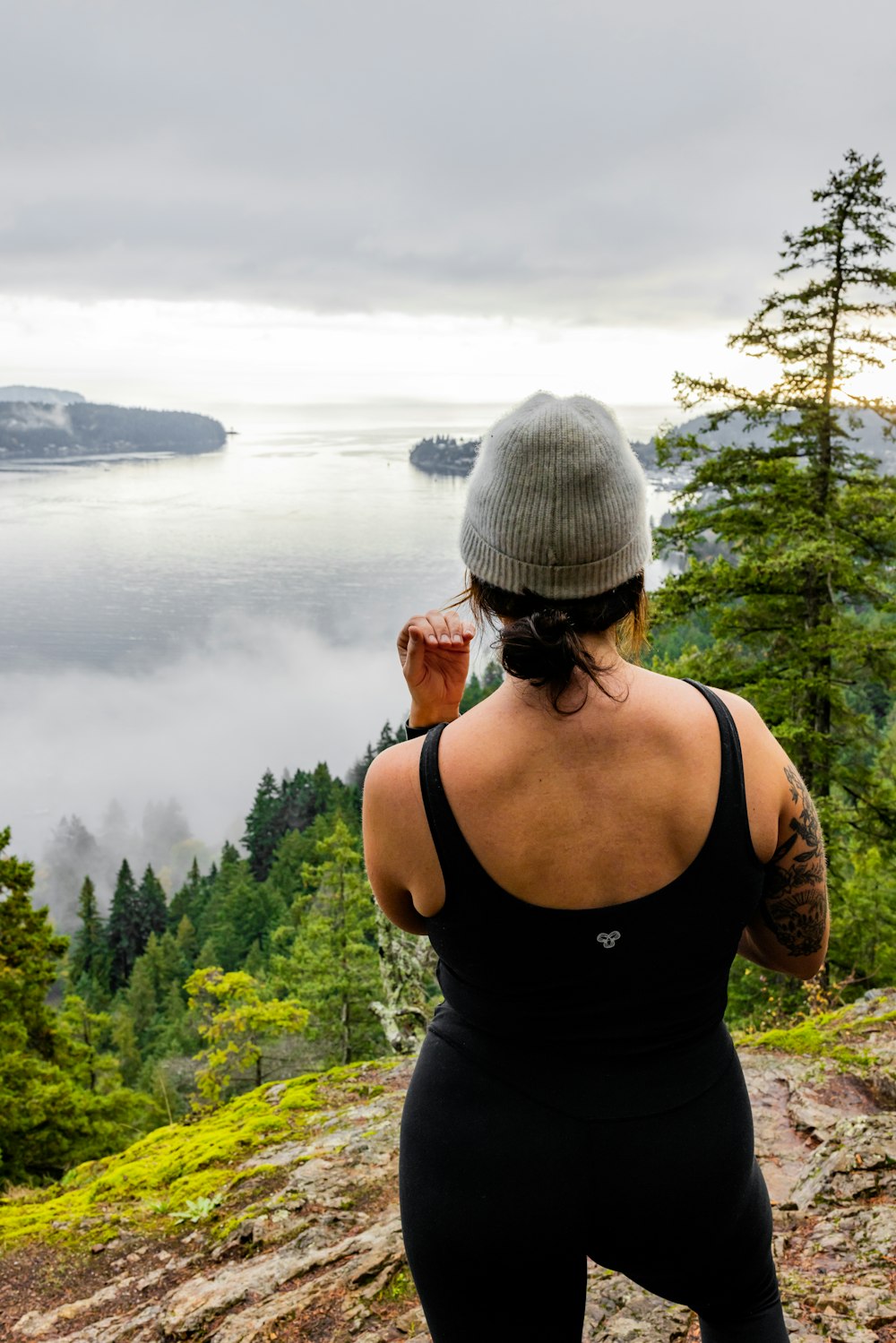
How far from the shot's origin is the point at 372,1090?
6.84 metres

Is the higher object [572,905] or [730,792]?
[730,792]

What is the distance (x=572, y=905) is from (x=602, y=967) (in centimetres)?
13

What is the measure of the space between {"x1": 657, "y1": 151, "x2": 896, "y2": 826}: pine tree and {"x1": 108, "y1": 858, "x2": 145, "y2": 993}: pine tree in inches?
2761

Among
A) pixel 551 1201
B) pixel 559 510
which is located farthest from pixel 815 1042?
pixel 559 510

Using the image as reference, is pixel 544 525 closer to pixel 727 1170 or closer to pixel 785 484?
pixel 727 1170

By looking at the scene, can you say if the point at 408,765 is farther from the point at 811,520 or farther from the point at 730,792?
the point at 811,520

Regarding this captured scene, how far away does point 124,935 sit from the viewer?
71.5 meters

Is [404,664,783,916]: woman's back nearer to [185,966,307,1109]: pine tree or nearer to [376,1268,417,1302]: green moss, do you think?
[376,1268,417,1302]: green moss

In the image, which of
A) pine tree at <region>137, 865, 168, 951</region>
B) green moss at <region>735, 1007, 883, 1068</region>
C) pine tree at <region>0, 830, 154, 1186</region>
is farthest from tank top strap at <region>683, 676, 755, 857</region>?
pine tree at <region>137, 865, 168, 951</region>

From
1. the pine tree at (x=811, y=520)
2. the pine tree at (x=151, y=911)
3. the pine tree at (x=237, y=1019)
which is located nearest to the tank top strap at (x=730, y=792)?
the pine tree at (x=811, y=520)

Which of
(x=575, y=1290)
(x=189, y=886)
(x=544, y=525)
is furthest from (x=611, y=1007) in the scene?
(x=189, y=886)

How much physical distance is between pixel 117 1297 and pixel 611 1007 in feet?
14.7

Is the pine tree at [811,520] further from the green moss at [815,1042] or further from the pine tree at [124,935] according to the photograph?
the pine tree at [124,935]

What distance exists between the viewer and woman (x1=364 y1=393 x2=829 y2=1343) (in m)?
1.47
